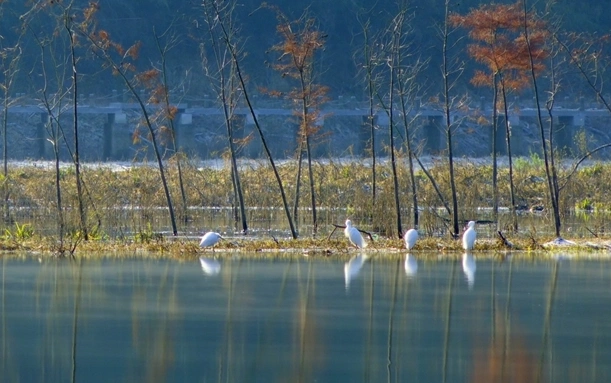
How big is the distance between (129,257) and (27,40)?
4467cm

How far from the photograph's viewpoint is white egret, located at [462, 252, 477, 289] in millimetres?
17158

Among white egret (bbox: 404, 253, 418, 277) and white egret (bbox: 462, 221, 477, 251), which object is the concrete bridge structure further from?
white egret (bbox: 404, 253, 418, 277)

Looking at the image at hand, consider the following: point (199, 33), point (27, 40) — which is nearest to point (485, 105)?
point (199, 33)

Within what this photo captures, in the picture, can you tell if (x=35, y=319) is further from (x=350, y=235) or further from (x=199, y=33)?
(x=199, y=33)

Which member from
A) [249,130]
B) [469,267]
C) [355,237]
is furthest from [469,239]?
[249,130]

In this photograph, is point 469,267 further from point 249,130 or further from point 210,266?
point 249,130

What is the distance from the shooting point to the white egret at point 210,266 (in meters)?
18.1

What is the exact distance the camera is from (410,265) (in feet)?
62.6

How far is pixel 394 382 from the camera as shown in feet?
33.6

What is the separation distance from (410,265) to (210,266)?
309 cm

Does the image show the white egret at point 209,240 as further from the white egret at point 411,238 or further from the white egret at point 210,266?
the white egret at point 411,238

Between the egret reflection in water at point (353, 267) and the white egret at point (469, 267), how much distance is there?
1.58 metres

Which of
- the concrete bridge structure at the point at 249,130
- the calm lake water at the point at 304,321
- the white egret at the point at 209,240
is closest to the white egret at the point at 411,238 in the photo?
the calm lake water at the point at 304,321

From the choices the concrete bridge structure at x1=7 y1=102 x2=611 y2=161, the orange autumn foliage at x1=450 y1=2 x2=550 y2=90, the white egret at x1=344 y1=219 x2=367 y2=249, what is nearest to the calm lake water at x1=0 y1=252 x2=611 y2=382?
the white egret at x1=344 y1=219 x2=367 y2=249
